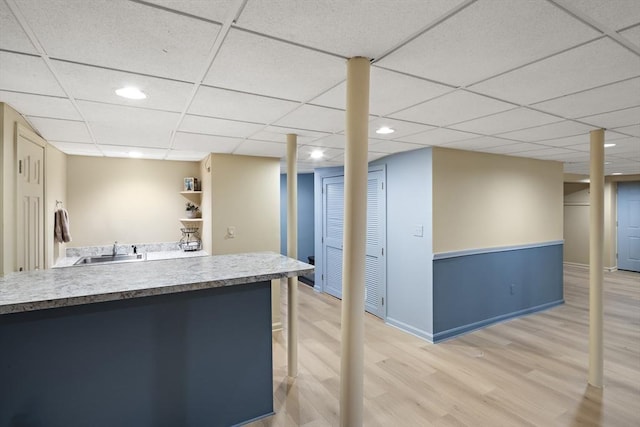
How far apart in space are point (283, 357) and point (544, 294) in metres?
4.03

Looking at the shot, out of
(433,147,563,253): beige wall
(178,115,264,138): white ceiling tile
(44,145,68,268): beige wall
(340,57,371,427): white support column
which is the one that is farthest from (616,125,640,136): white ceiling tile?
(44,145,68,268): beige wall

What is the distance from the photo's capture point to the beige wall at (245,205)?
4.10m

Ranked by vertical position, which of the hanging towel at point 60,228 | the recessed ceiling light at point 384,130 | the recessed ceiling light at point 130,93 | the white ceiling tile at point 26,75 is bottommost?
the hanging towel at point 60,228

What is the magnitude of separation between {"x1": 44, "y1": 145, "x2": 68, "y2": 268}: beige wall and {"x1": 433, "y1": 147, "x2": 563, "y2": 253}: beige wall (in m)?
4.07

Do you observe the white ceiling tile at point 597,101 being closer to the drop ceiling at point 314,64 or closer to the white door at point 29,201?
the drop ceiling at point 314,64

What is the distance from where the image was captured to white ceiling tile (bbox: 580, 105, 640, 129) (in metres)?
2.41

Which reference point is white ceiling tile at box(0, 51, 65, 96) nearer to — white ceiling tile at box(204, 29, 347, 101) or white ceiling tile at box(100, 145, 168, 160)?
white ceiling tile at box(204, 29, 347, 101)

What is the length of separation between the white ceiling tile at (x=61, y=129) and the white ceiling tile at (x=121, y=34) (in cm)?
145

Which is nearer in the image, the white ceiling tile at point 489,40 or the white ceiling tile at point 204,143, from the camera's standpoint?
the white ceiling tile at point 489,40

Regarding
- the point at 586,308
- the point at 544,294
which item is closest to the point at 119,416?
the point at 544,294

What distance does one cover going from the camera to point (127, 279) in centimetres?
185

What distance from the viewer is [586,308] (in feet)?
16.2

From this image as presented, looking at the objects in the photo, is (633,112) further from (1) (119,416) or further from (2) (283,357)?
(1) (119,416)

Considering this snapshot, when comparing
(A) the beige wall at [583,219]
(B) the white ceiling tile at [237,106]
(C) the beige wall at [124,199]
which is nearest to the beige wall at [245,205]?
(C) the beige wall at [124,199]
